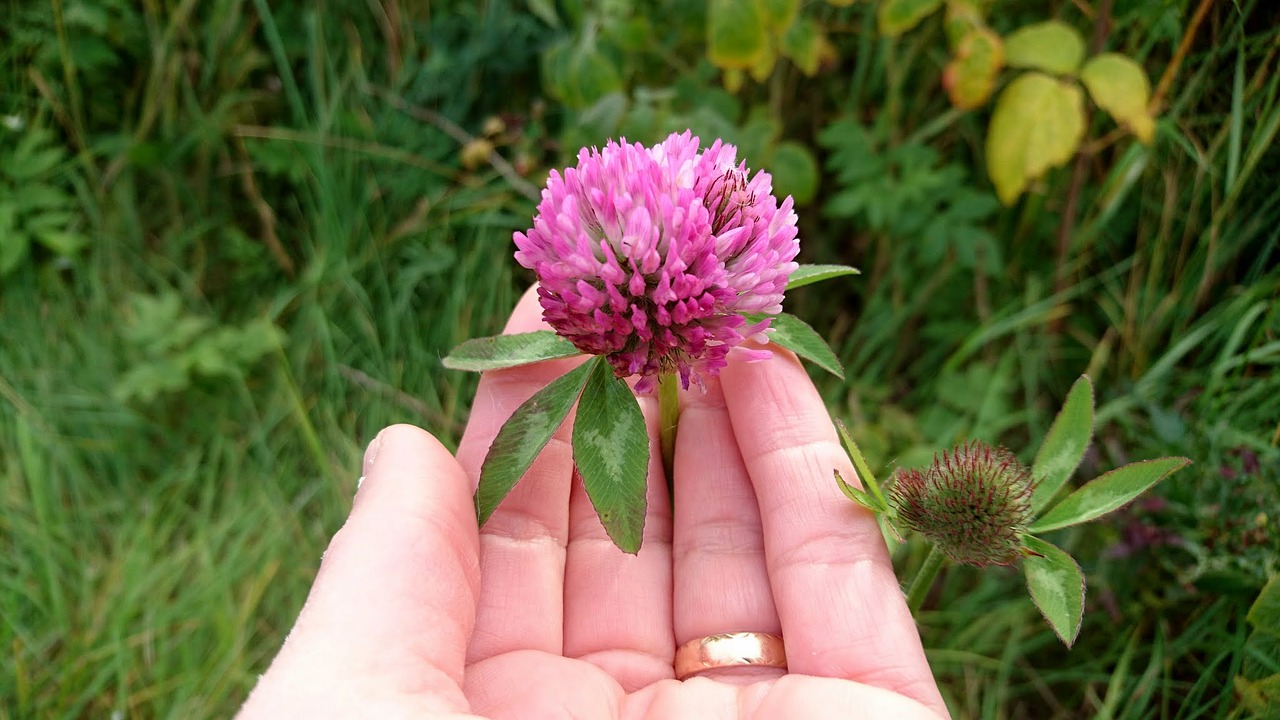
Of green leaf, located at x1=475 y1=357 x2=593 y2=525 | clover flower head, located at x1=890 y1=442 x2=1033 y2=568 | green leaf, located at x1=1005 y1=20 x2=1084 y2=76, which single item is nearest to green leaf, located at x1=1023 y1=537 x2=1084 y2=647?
clover flower head, located at x1=890 y1=442 x2=1033 y2=568

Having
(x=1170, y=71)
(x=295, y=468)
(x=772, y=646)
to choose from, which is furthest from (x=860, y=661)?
(x=295, y=468)

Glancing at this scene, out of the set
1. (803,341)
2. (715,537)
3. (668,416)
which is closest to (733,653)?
(715,537)

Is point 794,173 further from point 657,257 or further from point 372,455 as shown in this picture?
point 372,455

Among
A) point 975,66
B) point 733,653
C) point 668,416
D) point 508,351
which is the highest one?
point 975,66

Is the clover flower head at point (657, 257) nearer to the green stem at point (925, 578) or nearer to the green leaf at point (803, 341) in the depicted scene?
the green leaf at point (803, 341)

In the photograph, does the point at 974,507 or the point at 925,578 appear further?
the point at 925,578

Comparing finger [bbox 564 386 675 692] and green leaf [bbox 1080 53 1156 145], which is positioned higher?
green leaf [bbox 1080 53 1156 145]

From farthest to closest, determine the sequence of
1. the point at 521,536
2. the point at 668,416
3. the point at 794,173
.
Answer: the point at 794,173
the point at 668,416
the point at 521,536

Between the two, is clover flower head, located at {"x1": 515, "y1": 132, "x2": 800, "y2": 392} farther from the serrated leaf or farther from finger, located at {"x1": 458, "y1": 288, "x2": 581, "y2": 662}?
the serrated leaf
